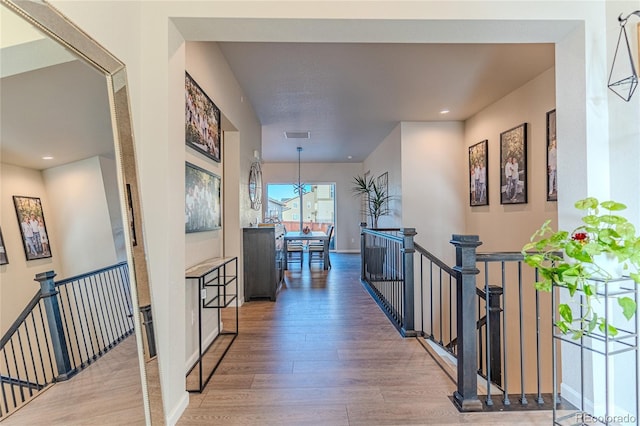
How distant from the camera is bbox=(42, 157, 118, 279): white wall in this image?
1143 mm

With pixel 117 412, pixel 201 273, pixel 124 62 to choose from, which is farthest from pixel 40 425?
pixel 124 62

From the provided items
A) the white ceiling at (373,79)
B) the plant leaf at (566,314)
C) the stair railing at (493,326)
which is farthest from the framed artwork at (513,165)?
the plant leaf at (566,314)

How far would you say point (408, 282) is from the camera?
3.18 meters

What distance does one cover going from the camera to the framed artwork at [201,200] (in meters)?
2.46

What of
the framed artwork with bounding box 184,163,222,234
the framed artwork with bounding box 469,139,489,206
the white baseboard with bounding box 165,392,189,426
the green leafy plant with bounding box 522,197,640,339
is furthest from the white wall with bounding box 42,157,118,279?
the framed artwork with bounding box 469,139,489,206

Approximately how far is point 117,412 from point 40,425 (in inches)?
14.8

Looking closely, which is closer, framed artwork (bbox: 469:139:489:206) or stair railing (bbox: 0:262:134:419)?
stair railing (bbox: 0:262:134:419)

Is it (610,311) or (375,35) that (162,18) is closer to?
(375,35)

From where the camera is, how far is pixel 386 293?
445 centimetres

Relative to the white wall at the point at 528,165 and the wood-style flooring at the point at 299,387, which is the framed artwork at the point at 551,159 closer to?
the white wall at the point at 528,165

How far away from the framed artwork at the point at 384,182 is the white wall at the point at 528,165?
1.65 m

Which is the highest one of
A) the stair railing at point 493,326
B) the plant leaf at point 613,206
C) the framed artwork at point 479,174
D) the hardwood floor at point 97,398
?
the framed artwork at point 479,174

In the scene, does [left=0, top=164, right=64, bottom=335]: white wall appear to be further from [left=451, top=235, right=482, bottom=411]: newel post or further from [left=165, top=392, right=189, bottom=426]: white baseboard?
[left=451, top=235, right=482, bottom=411]: newel post

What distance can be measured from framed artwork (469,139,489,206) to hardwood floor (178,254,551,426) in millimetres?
2691
